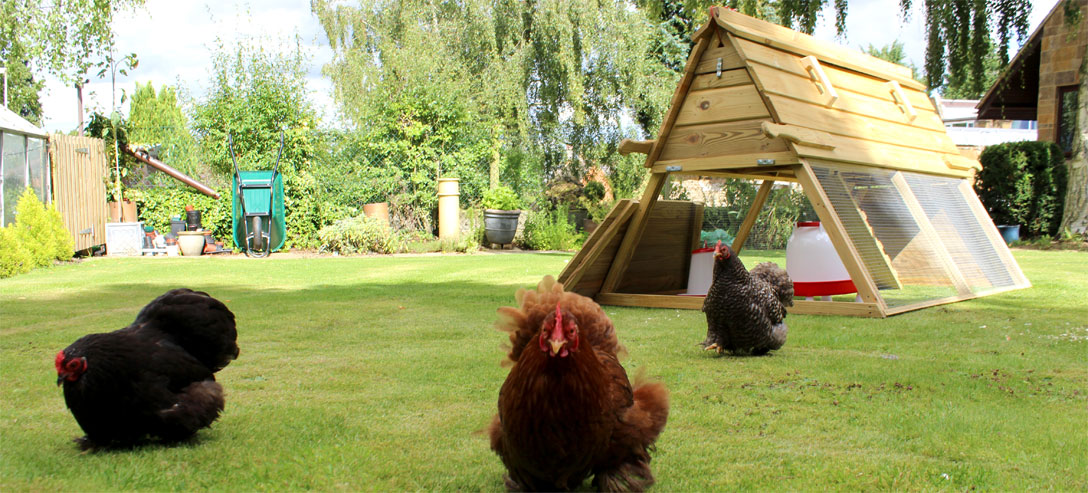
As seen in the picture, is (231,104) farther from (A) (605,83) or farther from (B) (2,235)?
(A) (605,83)

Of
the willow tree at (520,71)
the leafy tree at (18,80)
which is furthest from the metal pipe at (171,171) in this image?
the leafy tree at (18,80)

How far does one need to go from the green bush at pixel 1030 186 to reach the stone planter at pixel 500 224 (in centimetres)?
1140

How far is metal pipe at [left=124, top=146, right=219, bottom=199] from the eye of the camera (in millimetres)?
15653

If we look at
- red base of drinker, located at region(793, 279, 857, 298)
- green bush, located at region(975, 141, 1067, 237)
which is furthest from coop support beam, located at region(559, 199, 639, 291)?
green bush, located at region(975, 141, 1067, 237)

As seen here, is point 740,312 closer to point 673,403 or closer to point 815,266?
point 673,403

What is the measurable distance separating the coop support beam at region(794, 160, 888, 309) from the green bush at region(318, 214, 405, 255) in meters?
10.5

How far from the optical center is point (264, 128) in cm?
1593

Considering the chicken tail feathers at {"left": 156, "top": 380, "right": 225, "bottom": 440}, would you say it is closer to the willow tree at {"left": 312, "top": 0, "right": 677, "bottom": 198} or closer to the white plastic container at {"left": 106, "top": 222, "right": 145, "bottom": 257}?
the white plastic container at {"left": 106, "top": 222, "right": 145, "bottom": 257}

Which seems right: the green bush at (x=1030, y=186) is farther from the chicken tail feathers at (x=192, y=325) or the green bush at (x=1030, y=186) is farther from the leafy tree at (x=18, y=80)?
the leafy tree at (x=18, y=80)

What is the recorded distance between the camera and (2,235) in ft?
33.5

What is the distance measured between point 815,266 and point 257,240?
1128cm

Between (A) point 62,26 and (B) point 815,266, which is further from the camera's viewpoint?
(A) point 62,26

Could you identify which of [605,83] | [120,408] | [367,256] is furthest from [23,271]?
[605,83]

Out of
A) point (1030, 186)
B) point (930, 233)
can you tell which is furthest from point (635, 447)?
point (1030, 186)
